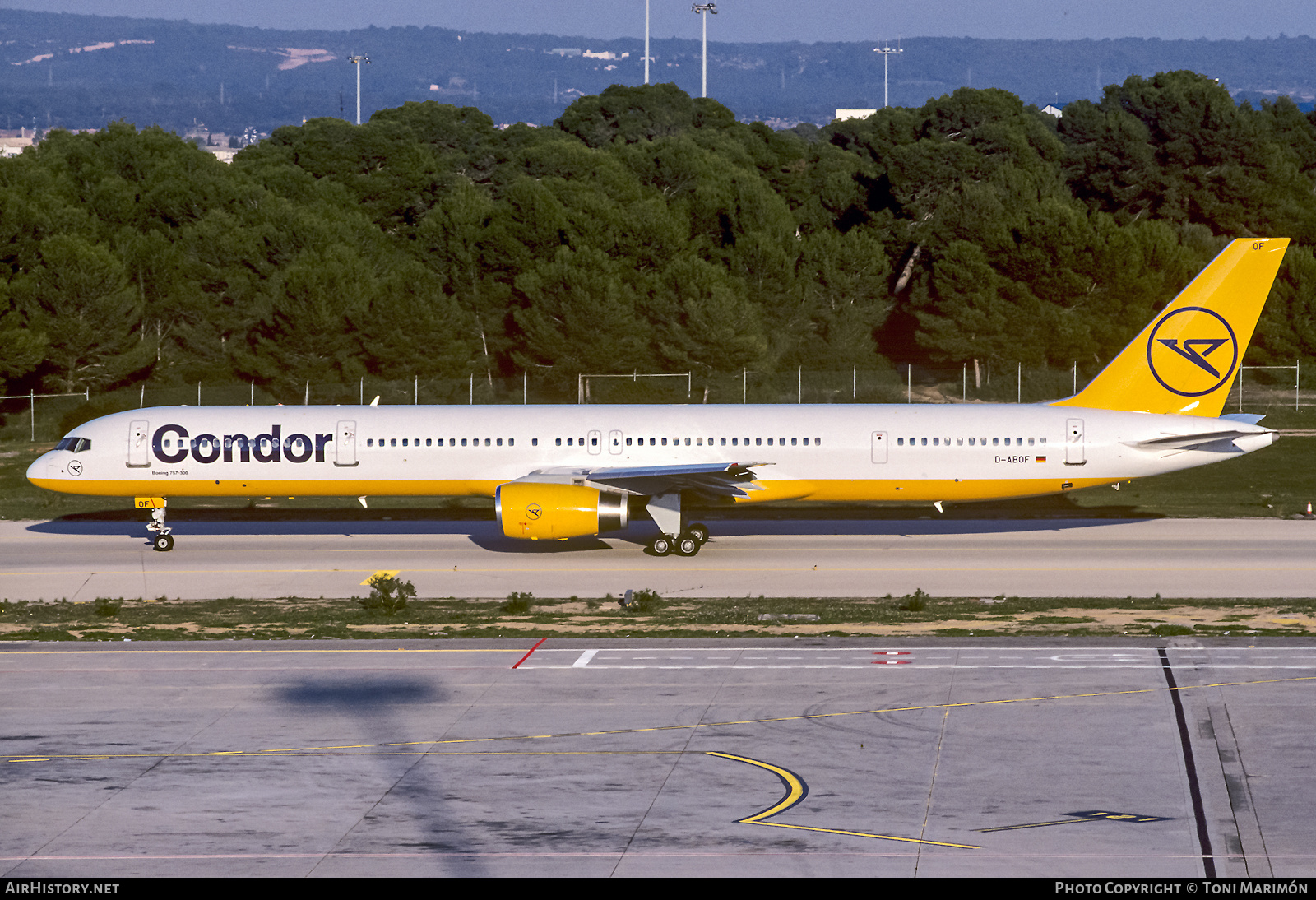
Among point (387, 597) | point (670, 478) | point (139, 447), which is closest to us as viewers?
point (387, 597)

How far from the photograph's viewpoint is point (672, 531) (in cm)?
3706

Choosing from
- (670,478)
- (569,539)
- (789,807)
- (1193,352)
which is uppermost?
(1193,352)

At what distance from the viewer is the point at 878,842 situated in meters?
15.4

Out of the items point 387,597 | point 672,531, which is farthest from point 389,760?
point 672,531

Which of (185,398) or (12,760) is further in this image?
(185,398)

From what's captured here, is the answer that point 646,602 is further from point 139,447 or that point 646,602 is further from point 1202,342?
point 1202,342

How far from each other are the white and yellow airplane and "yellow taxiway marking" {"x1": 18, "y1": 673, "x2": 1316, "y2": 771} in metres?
15.3

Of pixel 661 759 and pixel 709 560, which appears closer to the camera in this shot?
pixel 661 759

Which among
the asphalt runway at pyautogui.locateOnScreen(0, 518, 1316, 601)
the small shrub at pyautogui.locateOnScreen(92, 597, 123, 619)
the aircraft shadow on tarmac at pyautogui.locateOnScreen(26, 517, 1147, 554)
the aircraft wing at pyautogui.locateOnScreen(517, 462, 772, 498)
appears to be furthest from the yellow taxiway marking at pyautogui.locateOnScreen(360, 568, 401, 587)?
the small shrub at pyautogui.locateOnScreen(92, 597, 123, 619)

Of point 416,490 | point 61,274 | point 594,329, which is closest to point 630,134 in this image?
point 594,329

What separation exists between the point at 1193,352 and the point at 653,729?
24290mm

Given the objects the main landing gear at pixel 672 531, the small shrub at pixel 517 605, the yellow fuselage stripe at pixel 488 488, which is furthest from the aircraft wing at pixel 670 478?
the small shrub at pixel 517 605

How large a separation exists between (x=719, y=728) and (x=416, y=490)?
65.7 feet
